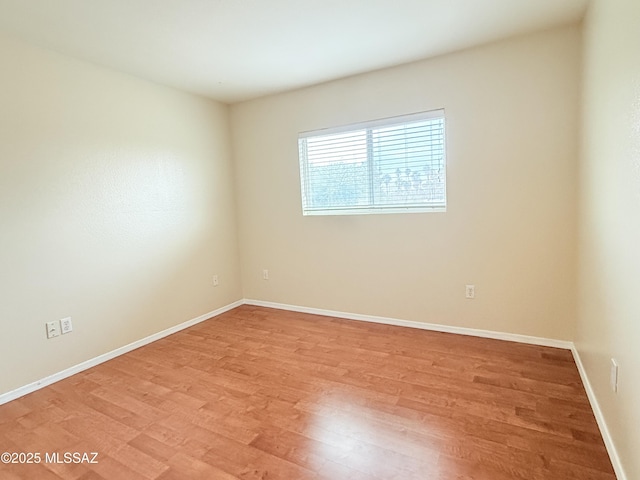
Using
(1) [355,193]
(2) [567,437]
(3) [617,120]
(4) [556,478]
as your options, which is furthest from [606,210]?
(1) [355,193]

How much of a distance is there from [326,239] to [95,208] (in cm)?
208

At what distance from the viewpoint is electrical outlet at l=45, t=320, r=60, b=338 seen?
2463 mm

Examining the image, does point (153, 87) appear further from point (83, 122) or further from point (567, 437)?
point (567, 437)

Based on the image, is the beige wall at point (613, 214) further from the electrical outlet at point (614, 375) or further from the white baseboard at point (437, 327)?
the white baseboard at point (437, 327)

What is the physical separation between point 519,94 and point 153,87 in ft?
10.3

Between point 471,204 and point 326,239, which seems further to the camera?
point 326,239

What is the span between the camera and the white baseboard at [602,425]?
143cm

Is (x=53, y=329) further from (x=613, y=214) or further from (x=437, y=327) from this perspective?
(x=613, y=214)

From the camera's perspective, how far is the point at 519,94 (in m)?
2.61

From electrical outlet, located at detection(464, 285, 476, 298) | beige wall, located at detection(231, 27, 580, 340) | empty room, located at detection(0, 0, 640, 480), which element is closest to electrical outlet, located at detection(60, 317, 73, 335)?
empty room, located at detection(0, 0, 640, 480)

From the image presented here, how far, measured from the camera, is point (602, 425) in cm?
169

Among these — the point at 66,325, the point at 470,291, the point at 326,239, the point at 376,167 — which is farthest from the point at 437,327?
the point at 66,325

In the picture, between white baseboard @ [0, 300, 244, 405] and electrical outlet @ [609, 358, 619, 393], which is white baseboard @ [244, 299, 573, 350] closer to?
white baseboard @ [0, 300, 244, 405]

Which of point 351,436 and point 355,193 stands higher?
point 355,193
